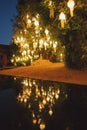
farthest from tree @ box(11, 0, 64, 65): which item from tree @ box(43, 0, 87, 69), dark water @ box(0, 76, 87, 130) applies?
dark water @ box(0, 76, 87, 130)

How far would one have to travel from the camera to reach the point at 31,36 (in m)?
24.3

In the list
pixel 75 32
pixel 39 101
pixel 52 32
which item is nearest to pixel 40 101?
pixel 39 101

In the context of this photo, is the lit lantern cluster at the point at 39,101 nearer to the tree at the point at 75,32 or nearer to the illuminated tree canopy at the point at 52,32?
the illuminated tree canopy at the point at 52,32

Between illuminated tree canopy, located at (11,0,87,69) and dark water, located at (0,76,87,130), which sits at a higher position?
illuminated tree canopy, located at (11,0,87,69)

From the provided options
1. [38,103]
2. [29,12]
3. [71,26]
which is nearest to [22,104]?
[38,103]

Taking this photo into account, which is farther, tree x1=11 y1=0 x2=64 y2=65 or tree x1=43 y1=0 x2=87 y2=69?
tree x1=11 y1=0 x2=64 y2=65

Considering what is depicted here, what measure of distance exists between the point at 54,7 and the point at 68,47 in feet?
8.13

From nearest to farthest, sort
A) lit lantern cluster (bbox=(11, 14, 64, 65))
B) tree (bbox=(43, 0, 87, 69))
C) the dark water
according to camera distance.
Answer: the dark water
tree (bbox=(43, 0, 87, 69))
lit lantern cluster (bbox=(11, 14, 64, 65))

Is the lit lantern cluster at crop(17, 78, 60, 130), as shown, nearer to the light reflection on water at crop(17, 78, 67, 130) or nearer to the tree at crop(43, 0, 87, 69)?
the light reflection on water at crop(17, 78, 67, 130)

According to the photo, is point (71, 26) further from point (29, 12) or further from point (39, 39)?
point (29, 12)

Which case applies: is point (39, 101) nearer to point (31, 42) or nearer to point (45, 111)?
point (45, 111)

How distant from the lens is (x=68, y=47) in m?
16.4

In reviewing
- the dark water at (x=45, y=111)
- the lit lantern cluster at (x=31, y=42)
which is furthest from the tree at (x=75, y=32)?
the dark water at (x=45, y=111)

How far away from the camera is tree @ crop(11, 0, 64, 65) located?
21016mm
